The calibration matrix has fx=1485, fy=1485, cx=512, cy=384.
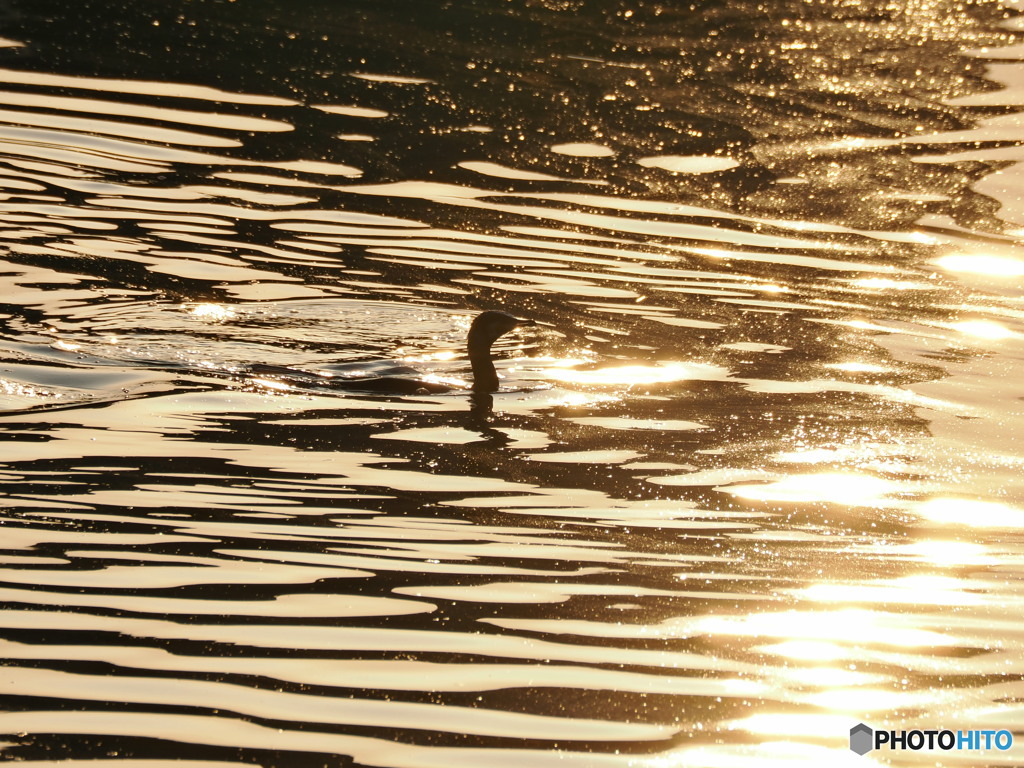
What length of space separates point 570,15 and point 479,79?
168 inches

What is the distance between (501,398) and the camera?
964 centimetres

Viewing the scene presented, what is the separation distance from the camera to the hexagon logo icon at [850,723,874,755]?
502cm

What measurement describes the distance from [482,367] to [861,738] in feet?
16.6

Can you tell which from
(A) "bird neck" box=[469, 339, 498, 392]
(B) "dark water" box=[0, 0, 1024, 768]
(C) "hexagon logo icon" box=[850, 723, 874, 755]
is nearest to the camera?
(C) "hexagon logo icon" box=[850, 723, 874, 755]

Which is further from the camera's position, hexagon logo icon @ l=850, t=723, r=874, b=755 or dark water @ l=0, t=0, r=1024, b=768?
dark water @ l=0, t=0, r=1024, b=768

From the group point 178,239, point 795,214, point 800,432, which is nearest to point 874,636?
point 800,432

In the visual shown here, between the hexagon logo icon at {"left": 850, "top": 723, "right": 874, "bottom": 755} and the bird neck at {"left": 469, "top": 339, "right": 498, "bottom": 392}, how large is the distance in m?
4.93

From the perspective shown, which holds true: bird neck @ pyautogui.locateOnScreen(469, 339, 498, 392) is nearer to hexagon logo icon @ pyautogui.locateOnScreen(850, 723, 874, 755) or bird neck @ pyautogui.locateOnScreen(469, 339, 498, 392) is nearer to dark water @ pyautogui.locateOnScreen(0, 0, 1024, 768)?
dark water @ pyautogui.locateOnScreen(0, 0, 1024, 768)

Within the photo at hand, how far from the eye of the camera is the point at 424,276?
12.2 meters

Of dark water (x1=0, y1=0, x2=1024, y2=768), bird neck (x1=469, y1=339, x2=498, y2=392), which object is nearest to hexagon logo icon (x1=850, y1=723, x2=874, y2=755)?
dark water (x1=0, y1=0, x2=1024, y2=768)

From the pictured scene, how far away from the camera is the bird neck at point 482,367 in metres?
9.70

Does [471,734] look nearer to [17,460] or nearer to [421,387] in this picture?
[17,460]

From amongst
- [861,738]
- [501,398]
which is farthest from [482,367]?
[861,738]

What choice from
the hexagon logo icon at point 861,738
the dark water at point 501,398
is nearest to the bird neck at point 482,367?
the dark water at point 501,398
